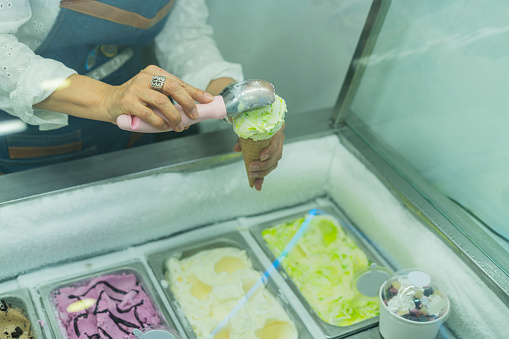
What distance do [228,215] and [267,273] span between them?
25 cm

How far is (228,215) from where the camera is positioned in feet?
5.48

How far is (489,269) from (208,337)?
709 mm

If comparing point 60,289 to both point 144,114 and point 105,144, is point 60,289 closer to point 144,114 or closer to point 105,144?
point 105,144

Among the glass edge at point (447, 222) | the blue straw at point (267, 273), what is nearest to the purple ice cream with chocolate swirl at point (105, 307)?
the blue straw at point (267, 273)

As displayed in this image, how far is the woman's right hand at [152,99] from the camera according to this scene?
1.10 m

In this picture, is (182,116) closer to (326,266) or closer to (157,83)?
(157,83)

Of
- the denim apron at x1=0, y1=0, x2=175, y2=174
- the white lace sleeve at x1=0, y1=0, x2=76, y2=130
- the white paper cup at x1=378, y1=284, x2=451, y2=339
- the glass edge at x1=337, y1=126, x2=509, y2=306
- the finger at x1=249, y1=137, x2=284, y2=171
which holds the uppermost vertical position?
the denim apron at x1=0, y1=0, x2=175, y2=174

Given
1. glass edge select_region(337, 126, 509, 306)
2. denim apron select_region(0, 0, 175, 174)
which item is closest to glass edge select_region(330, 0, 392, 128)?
glass edge select_region(337, 126, 509, 306)

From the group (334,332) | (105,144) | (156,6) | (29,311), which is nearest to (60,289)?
(29,311)

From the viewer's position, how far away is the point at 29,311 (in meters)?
1.30

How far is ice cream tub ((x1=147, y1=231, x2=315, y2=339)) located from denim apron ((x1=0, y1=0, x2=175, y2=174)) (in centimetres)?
40

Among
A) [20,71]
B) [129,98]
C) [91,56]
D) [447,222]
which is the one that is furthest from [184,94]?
[447,222]

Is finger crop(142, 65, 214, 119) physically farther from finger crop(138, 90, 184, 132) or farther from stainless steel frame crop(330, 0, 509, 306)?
stainless steel frame crop(330, 0, 509, 306)

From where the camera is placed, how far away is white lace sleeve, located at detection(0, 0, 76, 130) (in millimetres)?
1197
